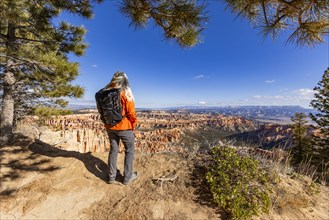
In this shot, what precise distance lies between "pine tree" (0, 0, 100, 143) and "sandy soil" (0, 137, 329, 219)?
2180 millimetres

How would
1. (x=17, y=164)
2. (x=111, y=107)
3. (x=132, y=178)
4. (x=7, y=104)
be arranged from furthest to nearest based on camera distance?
(x=7, y=104)
(x=17, y=164)
(x=132, y=178)
(x=111, y=107)

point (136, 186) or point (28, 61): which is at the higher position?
point (28, 61)

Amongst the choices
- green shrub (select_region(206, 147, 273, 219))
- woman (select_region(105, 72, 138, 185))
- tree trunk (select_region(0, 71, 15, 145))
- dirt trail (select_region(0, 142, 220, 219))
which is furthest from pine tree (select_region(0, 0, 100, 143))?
green shrub (select_region(206, 147, 273, 219))

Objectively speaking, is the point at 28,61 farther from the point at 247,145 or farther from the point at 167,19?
the point at 247,145

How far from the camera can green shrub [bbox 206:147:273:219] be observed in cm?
260

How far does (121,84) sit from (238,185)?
240 centimetres

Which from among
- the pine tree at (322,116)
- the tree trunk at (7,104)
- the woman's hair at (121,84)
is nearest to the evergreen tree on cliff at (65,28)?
the tree trunk at (7,104)

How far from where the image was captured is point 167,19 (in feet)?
11.5

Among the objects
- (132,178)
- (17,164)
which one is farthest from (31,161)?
(132,178)

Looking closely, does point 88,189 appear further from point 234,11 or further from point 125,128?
point 234,11

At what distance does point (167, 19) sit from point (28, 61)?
3.92m

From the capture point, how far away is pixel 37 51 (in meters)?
5.84

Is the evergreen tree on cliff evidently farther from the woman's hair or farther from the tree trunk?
the woman's hair

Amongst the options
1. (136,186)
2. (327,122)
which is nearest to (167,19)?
(136,186)
